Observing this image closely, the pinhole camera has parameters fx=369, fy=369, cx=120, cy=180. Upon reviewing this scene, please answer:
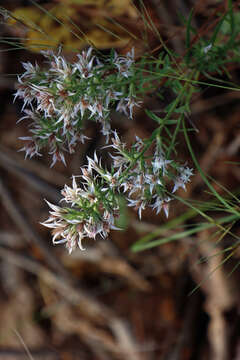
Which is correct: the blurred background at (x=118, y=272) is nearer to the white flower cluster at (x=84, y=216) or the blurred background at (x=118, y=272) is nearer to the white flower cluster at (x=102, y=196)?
the white flower cluster at (x=102, y=196)

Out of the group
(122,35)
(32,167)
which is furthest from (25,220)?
(122,35)

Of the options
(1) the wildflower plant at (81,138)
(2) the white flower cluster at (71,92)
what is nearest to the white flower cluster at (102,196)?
(1) the wildflower plant at (81,138)

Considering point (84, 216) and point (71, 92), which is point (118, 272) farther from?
point (71, 92)

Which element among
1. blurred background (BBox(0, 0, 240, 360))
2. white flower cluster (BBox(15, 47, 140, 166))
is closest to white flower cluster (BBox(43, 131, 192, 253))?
white flower cluster (BBox(15, 47, 140, 166))

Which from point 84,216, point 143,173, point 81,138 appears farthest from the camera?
point 81,138

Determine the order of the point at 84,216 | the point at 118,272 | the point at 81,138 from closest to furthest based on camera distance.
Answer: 1. the point at 84,216
2. the point at 81,138
3. the point at 118,272

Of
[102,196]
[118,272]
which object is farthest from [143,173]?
[118,272]

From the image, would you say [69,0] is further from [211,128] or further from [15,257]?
[15,257]
